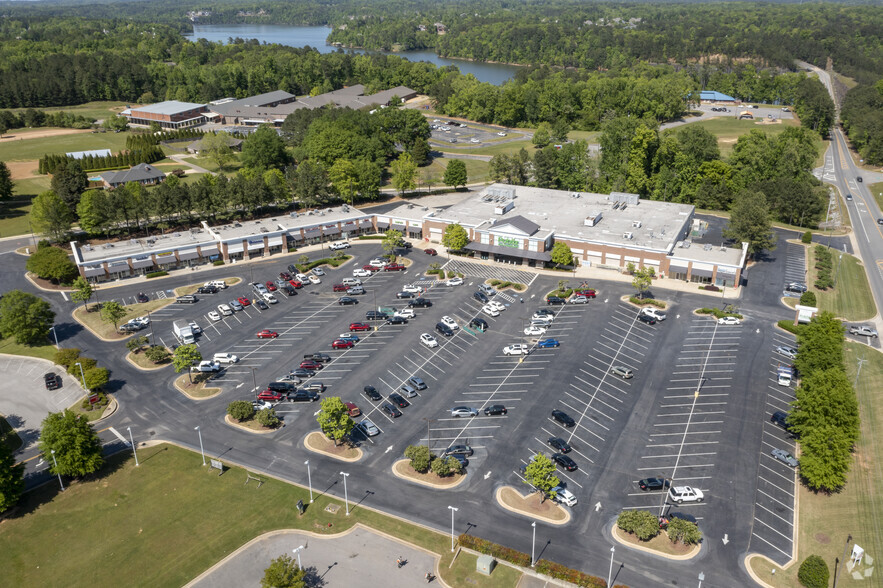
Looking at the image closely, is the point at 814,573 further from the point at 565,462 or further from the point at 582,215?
the point at 582,215

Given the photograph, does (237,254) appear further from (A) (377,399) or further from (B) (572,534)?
(B) (572,534)

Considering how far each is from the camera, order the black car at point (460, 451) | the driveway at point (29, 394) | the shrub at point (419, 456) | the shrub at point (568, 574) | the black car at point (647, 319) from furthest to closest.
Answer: the black car at point (647, 319), the driveway at point (29, 394), the black car at point (460, 451), the shrub at point (419, 456), the shrub at point (568, 574)

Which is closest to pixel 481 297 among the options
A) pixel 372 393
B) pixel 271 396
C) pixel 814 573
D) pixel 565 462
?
pixel 372 393

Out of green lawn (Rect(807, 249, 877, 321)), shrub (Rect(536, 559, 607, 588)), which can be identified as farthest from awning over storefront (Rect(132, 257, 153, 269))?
green lawn (Rect(807, 249, 877, 321))

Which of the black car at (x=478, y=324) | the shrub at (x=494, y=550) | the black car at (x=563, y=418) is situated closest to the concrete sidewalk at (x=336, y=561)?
the shrub at (x=494, y=550)

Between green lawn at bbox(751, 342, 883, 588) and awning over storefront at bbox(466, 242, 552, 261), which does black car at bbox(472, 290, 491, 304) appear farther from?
green lawn at bbox(751, 342, 883, 588)

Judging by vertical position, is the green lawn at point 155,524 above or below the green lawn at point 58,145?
above

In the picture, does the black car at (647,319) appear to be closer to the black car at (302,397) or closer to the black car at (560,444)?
the black car at (560,444)
